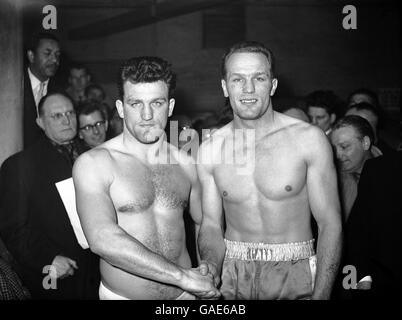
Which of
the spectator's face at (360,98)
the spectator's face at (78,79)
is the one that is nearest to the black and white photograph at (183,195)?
the spectator's face at (360,98)

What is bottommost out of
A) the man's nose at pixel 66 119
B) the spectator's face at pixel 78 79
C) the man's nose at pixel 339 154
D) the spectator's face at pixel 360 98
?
the man's nose at pixel 339 154

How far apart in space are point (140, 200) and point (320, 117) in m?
1.79

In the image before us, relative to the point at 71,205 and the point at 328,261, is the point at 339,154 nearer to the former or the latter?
the point at 328,261

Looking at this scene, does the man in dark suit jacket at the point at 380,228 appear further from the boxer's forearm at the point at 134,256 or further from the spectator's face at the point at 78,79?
the spectator's face at the point at 78,79

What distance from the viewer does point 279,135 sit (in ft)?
7.12

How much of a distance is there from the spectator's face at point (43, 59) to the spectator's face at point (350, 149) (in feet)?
6.28

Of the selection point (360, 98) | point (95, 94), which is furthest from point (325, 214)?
point (95, 94)

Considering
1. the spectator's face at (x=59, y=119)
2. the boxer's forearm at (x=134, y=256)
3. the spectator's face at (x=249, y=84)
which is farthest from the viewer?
the spectator's face at (x=59, y=119)

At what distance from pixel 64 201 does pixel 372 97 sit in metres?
2.52

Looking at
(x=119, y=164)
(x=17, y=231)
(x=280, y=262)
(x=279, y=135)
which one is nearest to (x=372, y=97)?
(x=279, y=135)

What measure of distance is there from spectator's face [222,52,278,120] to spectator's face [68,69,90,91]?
82.2 inches

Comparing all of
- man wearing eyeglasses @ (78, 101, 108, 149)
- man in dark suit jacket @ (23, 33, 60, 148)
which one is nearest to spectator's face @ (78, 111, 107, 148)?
man wearing eyeglasses @ (78, 101, 108, 149)

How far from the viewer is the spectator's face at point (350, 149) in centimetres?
269

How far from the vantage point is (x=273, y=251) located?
2113mm
